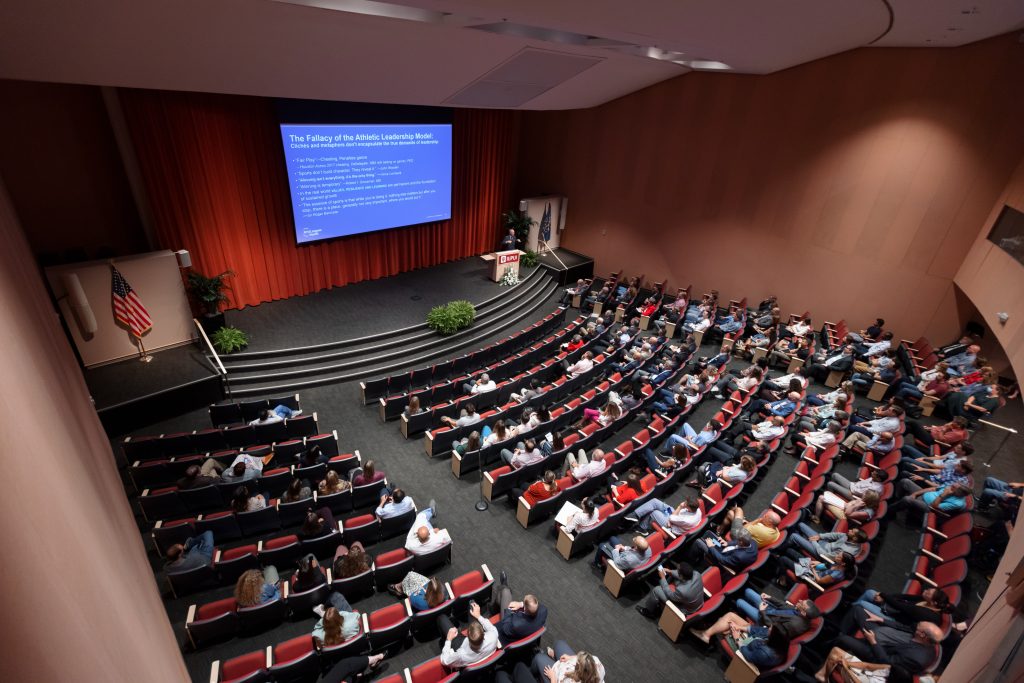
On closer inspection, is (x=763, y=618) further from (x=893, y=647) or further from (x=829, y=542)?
(x=829, y=542)

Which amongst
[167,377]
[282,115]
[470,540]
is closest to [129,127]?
[282,115]

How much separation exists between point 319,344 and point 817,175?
1159cm

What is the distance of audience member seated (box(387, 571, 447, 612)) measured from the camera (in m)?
4.75

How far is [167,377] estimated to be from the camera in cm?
814

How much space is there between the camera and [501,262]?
1295 cm

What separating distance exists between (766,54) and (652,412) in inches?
272

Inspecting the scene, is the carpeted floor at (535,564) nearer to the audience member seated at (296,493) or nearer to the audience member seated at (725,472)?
the audience member seated at (725,472)

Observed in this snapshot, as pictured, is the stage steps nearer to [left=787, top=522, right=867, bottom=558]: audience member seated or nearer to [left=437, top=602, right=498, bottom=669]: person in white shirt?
[left=437, top=602, right=498, bottom=669]: person in white shirt

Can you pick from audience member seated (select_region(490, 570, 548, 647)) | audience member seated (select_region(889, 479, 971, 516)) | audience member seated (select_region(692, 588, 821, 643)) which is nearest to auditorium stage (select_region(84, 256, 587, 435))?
audience member seated (select_region(490, 570, 548, 647))

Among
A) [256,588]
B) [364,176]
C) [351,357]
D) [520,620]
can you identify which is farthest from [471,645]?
[364,176]

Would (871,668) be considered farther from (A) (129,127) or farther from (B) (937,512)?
(A) (129,127)

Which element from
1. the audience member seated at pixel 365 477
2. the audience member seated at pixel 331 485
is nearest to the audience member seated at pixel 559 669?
the audience member seated at pixel 365 477

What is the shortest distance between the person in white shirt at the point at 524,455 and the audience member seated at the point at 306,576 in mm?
2859

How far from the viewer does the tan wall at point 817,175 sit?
9.28 metres
